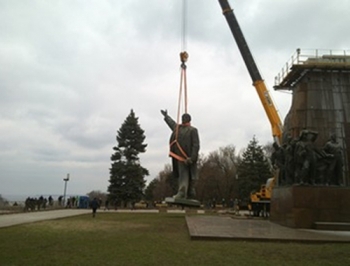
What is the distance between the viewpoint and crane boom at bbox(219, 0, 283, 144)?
927 inches

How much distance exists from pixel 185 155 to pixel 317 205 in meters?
6.91

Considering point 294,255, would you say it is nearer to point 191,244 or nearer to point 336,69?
Result: point 191,244

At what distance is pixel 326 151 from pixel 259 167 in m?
40.9

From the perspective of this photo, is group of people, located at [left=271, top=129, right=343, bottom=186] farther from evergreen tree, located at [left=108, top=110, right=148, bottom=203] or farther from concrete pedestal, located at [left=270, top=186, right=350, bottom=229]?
evergreen tree, located at [left=108, top=110, right=148, bottom=203]

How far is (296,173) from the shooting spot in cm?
1627

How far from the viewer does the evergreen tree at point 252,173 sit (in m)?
55.8

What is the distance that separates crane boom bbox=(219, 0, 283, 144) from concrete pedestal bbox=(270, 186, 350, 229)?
7.84 metres

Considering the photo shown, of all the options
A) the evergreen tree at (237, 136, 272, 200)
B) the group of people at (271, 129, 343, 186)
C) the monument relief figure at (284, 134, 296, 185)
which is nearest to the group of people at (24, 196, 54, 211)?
the monument relief figure at (284, 134, 296, 185)

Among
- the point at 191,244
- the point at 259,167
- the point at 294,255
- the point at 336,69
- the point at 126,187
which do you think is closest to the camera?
the point at 294,255

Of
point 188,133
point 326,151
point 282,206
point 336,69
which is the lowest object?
point 282,206

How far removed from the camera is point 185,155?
19.5 m

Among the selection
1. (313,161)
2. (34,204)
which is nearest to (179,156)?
(313,161)

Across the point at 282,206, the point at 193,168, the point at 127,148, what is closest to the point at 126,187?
the point at 127,148

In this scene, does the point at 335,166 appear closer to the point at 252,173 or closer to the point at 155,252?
the point at 155,252
